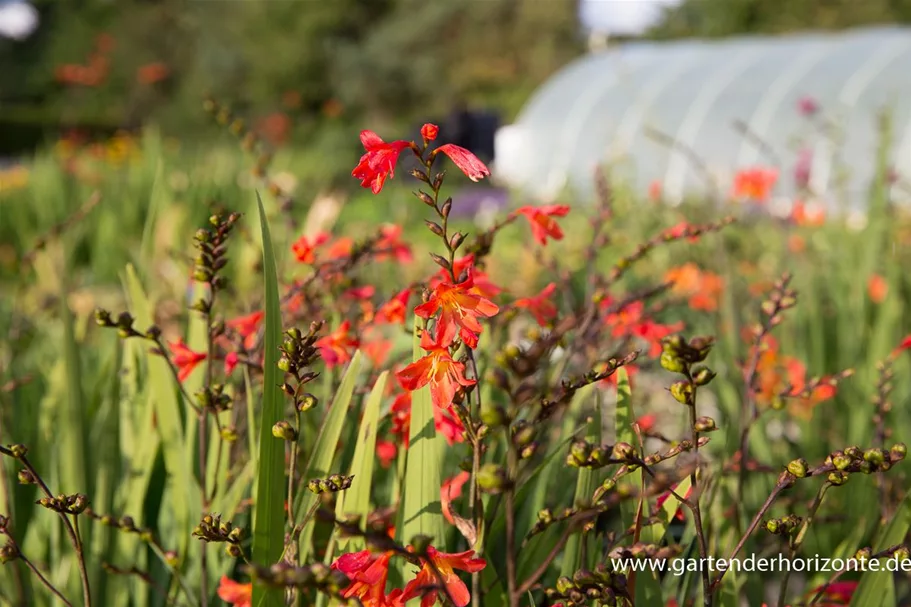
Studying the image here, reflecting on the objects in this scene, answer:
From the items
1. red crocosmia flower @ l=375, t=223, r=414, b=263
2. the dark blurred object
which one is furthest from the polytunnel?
red crocosmia flower @ l=375, t=223, r=414, b=263

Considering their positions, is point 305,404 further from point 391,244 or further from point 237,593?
point 391,244

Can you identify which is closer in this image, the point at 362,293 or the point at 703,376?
the point at 703,376

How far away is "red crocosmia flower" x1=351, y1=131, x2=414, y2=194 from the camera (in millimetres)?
891

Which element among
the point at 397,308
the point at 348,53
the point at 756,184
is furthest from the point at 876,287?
the point at 348,53

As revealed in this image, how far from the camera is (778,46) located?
11.8 m

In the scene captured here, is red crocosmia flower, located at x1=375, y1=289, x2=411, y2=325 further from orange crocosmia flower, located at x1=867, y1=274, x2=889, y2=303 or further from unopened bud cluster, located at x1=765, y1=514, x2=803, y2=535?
orange crocosmia flower, located at x1=867, y1=274, x2=889, y2=303

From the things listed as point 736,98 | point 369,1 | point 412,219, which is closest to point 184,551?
point 412,219

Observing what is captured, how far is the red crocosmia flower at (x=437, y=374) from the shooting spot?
2.81 ft

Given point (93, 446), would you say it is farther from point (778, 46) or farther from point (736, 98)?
point (778, 46)

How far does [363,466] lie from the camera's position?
1030mm

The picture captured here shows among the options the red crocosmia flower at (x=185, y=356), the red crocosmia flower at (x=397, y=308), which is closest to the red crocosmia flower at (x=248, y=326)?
the red crocosmia flower at (x=185, y=356)

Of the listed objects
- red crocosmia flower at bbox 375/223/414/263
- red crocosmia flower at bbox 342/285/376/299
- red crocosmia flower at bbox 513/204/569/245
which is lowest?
red crocosmia flower at bbox 342/285/376/299

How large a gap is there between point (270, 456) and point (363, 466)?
115mm

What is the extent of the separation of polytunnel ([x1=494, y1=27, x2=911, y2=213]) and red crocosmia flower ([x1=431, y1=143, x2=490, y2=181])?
25.4ft
